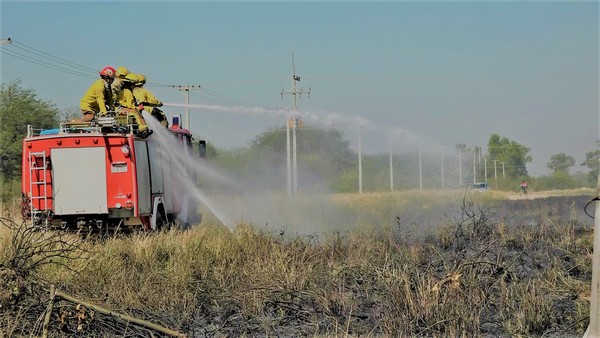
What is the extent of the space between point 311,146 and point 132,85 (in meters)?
26.5

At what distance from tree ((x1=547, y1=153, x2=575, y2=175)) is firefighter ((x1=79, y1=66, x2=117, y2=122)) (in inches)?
2361

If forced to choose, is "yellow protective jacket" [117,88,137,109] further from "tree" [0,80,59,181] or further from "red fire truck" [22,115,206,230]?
"tree" [0,80,59,181]

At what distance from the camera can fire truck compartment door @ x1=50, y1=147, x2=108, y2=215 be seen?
14484mm

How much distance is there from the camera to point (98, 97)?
1562cm

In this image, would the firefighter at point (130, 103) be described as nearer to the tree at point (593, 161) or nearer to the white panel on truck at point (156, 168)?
the white panel on truck at point (156, 168)

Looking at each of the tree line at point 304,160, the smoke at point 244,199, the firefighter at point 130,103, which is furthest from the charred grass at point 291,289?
the tree line at point 304,160

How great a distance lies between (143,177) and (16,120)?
634 inches

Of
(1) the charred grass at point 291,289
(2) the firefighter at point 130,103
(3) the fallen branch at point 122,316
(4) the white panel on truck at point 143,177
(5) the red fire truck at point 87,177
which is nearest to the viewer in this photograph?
(3) the fallen branch at point 122,316

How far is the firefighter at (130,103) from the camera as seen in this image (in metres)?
15.3

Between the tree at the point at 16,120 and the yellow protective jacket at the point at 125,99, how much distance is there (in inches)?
460

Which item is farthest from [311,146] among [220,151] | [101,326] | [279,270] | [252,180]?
[101,326]

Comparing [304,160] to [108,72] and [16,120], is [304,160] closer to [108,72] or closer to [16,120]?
[16,120]

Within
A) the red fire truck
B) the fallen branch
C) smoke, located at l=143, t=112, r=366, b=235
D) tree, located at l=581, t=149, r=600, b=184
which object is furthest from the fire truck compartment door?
tree, located at l=581, t=149, r=600, b=184

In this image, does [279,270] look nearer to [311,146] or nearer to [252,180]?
[252,180]
